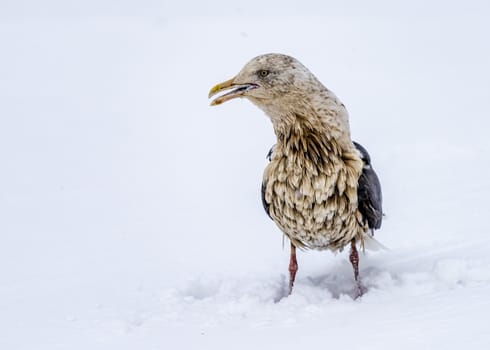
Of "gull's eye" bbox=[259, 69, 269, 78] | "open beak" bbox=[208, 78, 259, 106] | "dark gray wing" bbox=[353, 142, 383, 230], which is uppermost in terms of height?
"gull's eye" bbox=[259, 69, 269, 78]

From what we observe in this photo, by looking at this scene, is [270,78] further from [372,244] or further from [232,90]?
[372,244]

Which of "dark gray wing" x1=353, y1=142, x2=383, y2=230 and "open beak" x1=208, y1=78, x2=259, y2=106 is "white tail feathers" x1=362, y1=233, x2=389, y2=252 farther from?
"open beak" x1=208, y1=78, x2=259, y2=106

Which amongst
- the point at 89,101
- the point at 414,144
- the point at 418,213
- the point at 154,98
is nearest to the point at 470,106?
the point at 414,144

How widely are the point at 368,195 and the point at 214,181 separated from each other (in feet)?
9.09

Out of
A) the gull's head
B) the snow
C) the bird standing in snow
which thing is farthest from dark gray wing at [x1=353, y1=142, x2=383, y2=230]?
the gull's head

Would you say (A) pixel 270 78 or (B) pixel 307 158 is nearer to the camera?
(A) pixel 270 78

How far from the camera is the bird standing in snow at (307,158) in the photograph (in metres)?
4.38

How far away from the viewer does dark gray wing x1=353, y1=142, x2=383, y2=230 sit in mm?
4703

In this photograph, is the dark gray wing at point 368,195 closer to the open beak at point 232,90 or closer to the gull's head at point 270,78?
the gull's head at point 270,78

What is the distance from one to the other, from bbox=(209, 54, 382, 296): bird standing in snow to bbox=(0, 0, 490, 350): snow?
499mm

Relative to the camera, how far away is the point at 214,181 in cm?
725

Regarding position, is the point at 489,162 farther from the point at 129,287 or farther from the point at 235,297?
the point at 129,287

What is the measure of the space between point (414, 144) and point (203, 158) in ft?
7.64

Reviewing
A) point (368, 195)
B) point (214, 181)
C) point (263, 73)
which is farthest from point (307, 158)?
point (214, 181)
